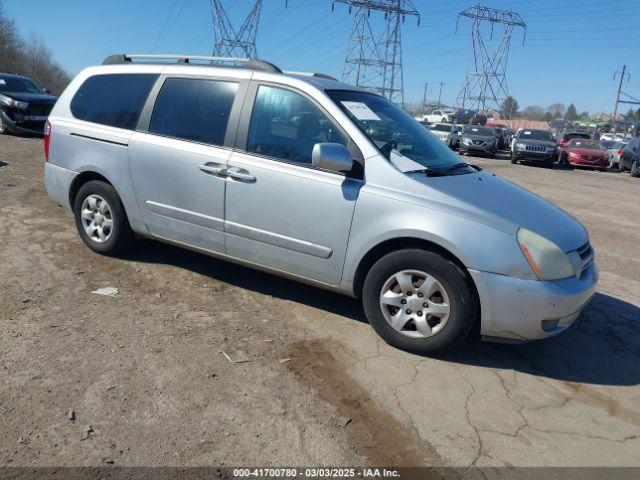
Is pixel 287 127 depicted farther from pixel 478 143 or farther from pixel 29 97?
pixel 478 143

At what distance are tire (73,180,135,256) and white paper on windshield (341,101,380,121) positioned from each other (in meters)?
2.34

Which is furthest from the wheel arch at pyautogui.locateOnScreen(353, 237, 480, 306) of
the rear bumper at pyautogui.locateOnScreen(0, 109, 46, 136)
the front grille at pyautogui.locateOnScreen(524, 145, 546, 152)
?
the front grille at pyautogui.locateOnScreen(524, 145, 546, 152)

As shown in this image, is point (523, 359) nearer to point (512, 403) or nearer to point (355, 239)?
point (512, 403)

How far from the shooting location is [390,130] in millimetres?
4266

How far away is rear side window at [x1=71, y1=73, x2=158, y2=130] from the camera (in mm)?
4781

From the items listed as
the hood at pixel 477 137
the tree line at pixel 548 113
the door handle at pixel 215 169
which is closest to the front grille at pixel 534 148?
the hood at pixel 477 137

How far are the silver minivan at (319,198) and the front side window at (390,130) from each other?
0.02 meters

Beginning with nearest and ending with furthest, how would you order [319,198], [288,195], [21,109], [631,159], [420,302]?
[420,302], [319,198], [288,195], [21,109], [631,159]

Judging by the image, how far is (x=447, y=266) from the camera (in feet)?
11.2

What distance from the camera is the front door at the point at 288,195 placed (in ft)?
12.4

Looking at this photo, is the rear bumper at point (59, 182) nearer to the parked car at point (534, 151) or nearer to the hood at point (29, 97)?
the hood at point (29, 97)

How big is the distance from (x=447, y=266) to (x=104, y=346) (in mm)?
2320

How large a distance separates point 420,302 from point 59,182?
383 cm

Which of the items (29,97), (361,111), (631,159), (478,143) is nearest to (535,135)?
(478,143)
